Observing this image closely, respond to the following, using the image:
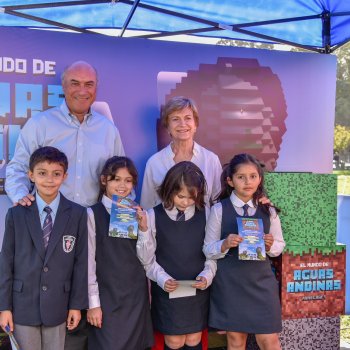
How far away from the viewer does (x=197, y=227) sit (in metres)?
2.86

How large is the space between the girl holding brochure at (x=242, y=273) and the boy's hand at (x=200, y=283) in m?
0.15

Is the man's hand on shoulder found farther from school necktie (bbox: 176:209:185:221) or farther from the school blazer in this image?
school necktie (bbox: 176:209:185:221)

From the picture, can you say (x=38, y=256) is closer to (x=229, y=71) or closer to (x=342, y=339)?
(x=229, y=71)

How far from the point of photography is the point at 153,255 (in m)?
2.79

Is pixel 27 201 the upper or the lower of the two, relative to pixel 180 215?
upper

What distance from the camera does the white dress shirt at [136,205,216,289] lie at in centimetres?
271

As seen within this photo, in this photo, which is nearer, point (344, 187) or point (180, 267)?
point (180, 267)

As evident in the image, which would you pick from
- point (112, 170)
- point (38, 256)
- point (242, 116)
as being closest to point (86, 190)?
point (112, 170)

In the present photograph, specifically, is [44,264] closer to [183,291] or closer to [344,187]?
[183,291]

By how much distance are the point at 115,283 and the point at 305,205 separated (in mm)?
1469

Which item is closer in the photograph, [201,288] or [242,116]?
[201,288]

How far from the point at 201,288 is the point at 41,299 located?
0.95 meters

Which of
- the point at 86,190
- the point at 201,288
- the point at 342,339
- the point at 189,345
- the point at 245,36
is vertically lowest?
the point at 342,339

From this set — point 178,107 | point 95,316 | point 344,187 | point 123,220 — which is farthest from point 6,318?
point 344,187
